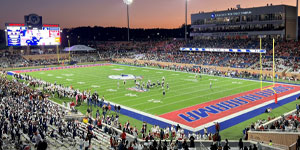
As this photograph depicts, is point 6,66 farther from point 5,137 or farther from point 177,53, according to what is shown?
point 5,137

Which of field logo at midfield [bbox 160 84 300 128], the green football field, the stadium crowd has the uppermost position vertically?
the stadium crowd

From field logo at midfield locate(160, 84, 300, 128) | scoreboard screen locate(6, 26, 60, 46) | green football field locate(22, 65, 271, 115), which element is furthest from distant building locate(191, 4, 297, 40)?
scoreboard screen locate(6, 26, 60, 46)

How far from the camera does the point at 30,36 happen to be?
57.3 m

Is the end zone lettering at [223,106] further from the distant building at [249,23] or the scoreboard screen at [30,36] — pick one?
the scoreboard screen at [30,36]

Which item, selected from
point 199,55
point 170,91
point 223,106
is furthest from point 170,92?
point 199,55

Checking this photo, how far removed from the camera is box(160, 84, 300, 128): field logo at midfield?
20.9 m

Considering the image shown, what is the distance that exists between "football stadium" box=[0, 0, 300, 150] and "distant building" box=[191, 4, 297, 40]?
0.67 ft

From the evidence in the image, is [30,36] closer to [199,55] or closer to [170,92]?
[199,55]

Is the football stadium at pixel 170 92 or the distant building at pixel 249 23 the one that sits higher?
the distant building at pixel 249 23

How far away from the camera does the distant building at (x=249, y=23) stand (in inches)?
2163

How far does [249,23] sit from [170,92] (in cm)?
3740

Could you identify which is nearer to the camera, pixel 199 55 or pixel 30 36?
pixel 30 36

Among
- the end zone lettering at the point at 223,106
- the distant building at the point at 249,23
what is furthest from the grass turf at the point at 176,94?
the distant building at the point at 249,23

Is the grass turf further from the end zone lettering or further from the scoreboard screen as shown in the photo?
the scoreboard screen
